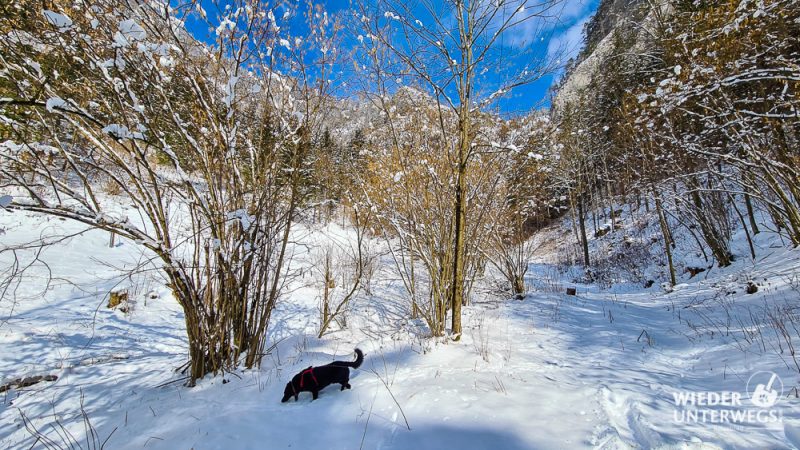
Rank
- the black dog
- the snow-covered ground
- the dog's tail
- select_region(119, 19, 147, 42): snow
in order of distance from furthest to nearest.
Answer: the dog's tail → the black dog → select_region(119, 19, 147, 42): snow → the snow-covered ground

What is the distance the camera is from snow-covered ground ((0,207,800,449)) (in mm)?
1798

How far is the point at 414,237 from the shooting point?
160 inches

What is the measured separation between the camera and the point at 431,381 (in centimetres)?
252

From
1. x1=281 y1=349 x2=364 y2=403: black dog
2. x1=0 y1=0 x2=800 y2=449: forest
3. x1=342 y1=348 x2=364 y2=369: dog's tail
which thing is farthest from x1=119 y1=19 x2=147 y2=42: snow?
x1=342 y1=348 x2=364 y2=369: dog's tail

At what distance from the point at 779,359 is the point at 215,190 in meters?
4.89

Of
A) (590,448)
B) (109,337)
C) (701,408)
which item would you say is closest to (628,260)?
(701,408)

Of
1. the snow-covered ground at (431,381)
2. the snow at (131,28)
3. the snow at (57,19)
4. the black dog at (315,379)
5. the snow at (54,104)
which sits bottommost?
the snow-covered ground at (431,381)

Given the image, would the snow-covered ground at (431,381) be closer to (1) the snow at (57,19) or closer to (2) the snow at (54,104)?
(2) the snow at (54,104)

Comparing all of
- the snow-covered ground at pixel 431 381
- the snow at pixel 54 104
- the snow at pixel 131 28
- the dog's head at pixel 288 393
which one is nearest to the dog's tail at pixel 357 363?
the snow-covered ground at pixel 431 381

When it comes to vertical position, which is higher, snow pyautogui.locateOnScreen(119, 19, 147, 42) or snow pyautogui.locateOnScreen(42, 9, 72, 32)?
snow pyautogui.locateOnScreen(119, 19, 147, 42)

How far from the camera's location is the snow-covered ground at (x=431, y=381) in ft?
5.90

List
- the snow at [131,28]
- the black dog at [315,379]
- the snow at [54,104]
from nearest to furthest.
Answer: the snow at [54,104]
the snow at [131,28]
the black dog at [315,379]

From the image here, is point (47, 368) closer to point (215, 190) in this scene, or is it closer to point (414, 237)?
point (215, 190)

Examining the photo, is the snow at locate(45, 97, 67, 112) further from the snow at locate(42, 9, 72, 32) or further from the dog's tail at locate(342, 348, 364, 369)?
the dog's tail at locate(342, 348, 364, 369)
